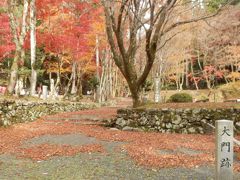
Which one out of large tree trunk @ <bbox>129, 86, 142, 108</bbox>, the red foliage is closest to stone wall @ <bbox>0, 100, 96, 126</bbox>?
large tree trunk @ <bbox>129, 86, 142, 108</bbox>

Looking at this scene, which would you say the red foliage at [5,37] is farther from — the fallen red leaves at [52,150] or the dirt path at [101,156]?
the fallen red leaves at [52,150]

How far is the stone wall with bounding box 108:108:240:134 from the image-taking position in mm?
12984

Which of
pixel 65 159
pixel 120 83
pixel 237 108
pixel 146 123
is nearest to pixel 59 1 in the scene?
pixel 146 123

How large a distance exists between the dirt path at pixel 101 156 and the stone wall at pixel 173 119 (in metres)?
1.16

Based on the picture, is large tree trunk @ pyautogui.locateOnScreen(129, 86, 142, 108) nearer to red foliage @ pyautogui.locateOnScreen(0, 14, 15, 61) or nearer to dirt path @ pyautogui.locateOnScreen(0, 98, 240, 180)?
dirt path @ pyautogui.locateOnScreen(0, 98, 240, 180)

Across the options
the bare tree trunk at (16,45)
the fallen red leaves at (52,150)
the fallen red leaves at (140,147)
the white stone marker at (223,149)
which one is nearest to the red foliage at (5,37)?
the bare tree trunk at (16,45)

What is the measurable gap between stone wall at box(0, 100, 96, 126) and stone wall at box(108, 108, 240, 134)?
14.4 ft

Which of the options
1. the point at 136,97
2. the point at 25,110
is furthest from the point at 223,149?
the point at 25,110

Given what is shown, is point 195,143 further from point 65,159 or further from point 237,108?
point 65,159

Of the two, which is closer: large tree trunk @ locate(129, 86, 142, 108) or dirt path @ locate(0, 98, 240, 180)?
dirt path @ locate(0, 98, 240, 180)

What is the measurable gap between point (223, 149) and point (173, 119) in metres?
8.04

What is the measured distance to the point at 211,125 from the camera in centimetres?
1207

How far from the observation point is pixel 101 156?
8.15m

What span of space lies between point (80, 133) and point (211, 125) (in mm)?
4771
